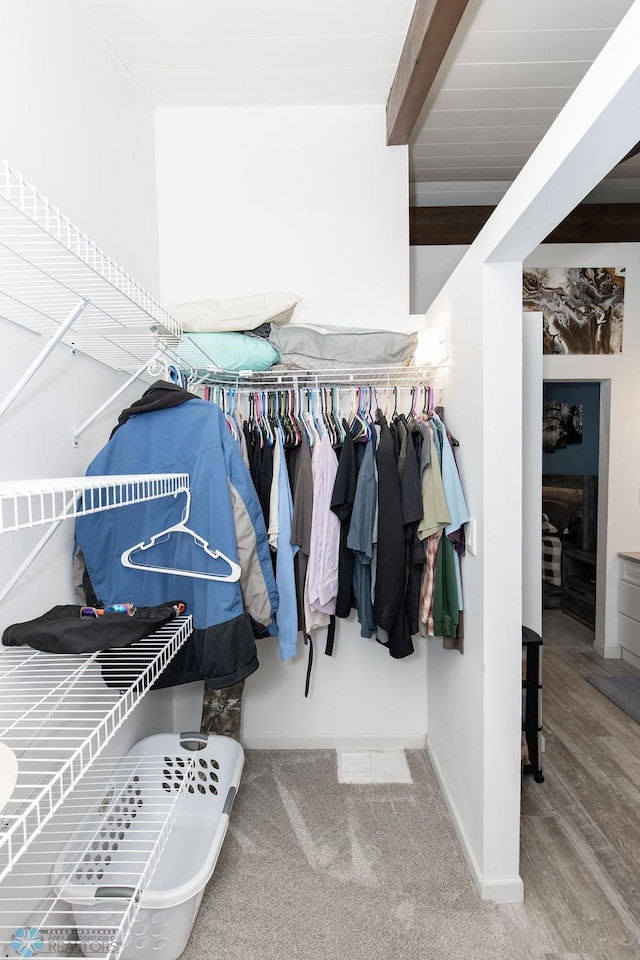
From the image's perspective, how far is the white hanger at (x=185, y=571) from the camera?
151cm

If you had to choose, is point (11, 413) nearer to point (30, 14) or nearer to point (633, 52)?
point (30, 14)

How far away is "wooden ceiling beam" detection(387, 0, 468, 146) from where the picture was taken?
1.64 m

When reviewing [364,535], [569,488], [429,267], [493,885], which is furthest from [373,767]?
[569,488]

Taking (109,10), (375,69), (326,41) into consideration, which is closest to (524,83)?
(375,69)

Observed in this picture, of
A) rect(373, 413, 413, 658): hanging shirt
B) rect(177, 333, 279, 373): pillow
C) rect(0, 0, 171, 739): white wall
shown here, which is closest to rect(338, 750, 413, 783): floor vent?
rect(373, 413, 413, 658): hanging shirt

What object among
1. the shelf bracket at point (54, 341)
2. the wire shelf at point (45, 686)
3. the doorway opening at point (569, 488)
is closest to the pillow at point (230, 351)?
the shelf bracket at point (54, 341)

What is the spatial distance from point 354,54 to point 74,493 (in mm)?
2152

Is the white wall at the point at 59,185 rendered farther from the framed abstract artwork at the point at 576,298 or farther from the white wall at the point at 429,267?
the framed abstract artwork at the point at 576,298

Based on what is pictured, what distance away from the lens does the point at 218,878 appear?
1.81m

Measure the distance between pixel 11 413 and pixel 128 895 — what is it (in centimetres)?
124

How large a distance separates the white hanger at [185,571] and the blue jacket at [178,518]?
0.8 inches

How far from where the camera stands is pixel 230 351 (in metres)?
2.10

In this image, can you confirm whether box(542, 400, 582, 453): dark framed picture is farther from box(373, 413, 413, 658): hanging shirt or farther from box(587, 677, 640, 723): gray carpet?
box(373, 413, 413, 658): hanging shirt

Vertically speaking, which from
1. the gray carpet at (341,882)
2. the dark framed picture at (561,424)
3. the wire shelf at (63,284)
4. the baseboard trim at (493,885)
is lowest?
the gray carpet at (341,882)
